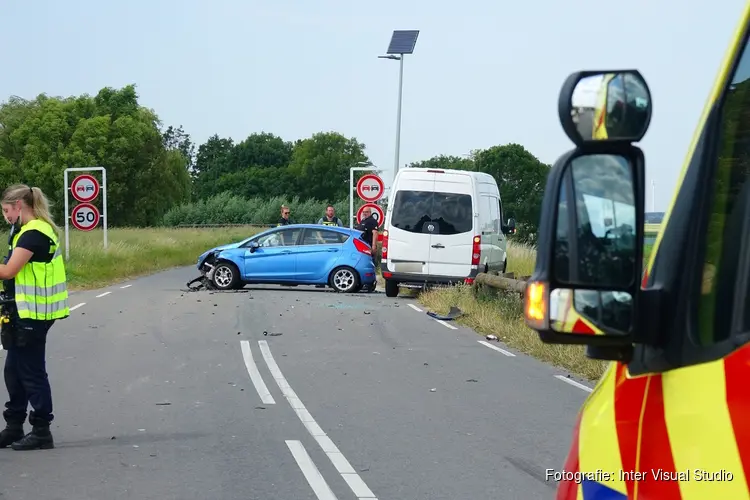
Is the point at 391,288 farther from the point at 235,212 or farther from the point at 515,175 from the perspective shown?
the point at 235,212

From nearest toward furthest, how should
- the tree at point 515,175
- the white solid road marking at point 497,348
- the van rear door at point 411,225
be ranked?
the white solid road marking at point 497,348 < the van rear door at point 411,225 < the tree at point 515,175

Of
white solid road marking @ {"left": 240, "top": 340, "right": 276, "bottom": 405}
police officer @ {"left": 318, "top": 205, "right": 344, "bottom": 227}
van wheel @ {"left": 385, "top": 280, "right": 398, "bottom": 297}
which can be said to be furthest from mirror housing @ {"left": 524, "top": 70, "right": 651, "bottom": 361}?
police officer @ {"left": 318, "top": 205, "right": 344, "bottom": 227}

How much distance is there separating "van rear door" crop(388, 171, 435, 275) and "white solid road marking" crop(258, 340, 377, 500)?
429 inches

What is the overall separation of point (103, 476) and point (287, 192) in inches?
5274

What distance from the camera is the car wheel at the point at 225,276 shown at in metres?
25.1

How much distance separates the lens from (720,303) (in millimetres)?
2131

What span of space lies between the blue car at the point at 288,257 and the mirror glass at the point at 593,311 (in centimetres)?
2287

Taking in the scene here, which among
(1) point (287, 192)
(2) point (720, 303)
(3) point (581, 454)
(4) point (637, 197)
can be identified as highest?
(4) point (637, 197)

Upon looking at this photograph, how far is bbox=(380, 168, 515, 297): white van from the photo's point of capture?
23.2 metres

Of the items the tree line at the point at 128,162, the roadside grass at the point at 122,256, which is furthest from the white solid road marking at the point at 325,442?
the tree line at the point at 128,162

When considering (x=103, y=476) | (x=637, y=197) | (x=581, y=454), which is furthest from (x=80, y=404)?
(x=637, y=197)

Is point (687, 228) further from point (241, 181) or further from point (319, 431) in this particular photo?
point (241, 181)

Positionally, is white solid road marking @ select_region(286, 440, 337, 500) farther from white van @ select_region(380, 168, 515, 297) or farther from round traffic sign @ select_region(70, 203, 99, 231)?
round traffic sign @ select_region(70, 203, 99, 231)

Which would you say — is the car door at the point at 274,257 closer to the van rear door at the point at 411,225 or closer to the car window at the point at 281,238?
the car window at the point at 281,238
